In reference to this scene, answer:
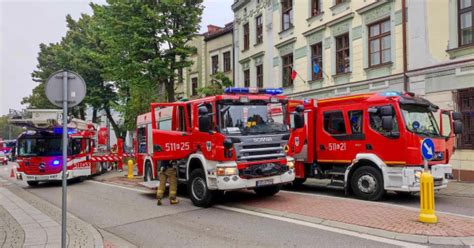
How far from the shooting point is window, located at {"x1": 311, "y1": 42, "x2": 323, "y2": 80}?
21219mm

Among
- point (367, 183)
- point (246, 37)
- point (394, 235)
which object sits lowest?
point (394, 235)

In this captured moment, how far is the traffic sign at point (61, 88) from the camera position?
21.1 ft

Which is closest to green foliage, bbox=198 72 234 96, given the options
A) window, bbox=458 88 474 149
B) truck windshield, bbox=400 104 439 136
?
window, bbox=458 88 474 149

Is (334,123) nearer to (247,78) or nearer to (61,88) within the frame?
(61,88)

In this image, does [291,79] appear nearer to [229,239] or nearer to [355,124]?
[355,124]

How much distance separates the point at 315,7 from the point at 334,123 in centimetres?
1156

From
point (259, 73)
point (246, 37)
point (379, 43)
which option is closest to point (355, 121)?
point (379, 43)

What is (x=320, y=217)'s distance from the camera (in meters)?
8.45

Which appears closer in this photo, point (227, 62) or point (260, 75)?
point (260, 75)

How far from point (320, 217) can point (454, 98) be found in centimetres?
913

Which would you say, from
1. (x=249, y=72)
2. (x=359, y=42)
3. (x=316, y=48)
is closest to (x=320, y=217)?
(x=359, y=42)

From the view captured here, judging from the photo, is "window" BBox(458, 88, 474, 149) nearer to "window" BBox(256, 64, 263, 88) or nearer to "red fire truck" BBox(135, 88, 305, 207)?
"red fire truck" BBox(135, 88, 305, 207)

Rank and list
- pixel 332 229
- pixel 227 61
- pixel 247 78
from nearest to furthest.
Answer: pixel 332 229 → pixel 247 78 → pixel 227 61

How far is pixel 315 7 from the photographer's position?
21750 millimetres
